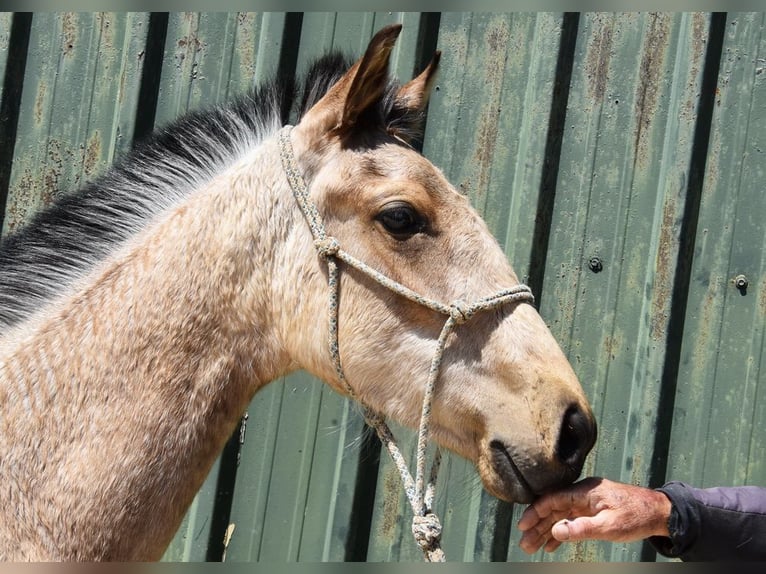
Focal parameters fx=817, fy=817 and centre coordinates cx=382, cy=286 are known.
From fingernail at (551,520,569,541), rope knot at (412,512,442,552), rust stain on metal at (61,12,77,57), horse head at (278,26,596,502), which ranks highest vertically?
rust stain on metal at (61,12,77,57)

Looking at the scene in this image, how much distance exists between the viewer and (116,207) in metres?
2.21

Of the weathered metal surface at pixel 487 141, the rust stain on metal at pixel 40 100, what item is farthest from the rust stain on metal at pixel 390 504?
the rust stain on metal at pixel 40 100

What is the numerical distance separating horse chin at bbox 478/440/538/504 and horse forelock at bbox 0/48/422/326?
35.9 inches

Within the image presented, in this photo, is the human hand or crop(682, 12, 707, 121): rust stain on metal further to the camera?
crop(682, 12, 707, 121): rust stain on metal

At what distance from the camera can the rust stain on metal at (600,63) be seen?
321 cm

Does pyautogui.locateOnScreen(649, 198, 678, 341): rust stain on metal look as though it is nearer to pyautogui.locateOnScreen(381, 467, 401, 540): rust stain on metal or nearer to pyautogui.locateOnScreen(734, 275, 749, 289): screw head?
pyautogui.locateOnScreen(734, 275, 749, 289): screw head

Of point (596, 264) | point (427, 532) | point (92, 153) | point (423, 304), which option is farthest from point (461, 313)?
point (92, 153)

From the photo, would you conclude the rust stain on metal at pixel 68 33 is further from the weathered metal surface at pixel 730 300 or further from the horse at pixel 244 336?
the weathered metal surface at pixel 730 300

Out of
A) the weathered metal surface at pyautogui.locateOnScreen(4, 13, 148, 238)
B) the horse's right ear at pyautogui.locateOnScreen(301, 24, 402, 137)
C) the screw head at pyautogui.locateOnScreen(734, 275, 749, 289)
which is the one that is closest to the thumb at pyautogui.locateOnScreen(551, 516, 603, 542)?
the horse's right ear at pyautogui.locateOnScreen(301, 24, 402, 137)


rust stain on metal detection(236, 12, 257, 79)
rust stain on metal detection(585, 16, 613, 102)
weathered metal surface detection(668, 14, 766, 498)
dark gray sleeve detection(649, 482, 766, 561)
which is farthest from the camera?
rust stain on metal detection(236, 12, 257, 79)

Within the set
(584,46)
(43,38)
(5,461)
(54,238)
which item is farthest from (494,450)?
(43,38)

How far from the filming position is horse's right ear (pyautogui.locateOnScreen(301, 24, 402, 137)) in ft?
6.57

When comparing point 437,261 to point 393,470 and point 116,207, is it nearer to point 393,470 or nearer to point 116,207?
point 116,207

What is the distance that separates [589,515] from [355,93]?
1171 mm
